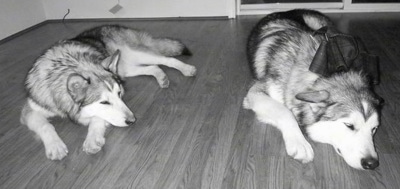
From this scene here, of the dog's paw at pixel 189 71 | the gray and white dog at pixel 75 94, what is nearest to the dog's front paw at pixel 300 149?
the gray and white dog at pixel 75 94

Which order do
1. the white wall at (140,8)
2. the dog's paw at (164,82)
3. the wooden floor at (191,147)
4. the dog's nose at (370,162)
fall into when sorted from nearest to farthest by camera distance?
the dog's nose at (370,162), the wooden floor at (191,147), the dog's paw at (164,82), the white wall at (140,8)

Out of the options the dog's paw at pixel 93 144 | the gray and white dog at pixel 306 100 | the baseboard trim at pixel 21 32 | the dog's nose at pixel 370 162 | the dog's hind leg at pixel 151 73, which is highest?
the gray and white dog at pixel 306 100

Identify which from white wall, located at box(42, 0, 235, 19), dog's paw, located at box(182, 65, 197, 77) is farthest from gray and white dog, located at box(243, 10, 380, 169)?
white wall, located at box(42, 0, 235, 19)

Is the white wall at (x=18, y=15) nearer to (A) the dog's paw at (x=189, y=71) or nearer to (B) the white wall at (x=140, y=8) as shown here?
(B) the white wall at (x=140, y=8)

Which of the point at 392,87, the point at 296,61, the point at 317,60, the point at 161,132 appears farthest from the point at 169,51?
the point at 392,87

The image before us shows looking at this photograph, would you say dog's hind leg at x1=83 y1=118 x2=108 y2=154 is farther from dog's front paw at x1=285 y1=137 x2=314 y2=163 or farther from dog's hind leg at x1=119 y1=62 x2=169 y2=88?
dog's front paw at x1=285 y1=137 x2=314 y2=163

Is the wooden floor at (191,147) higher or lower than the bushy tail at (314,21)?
lower

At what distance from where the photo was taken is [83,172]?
2041mm

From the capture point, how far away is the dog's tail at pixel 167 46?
142 inches

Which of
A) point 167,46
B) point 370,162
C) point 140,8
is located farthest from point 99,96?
point 140,8

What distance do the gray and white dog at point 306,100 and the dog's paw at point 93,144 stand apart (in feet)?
3.71

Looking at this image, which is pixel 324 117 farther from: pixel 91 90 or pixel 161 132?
pixel 91 90

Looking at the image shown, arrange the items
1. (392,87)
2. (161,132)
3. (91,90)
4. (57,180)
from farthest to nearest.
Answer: (392,87)
(161,132)
(91,90)
(57,180)

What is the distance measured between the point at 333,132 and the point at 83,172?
1531mm
